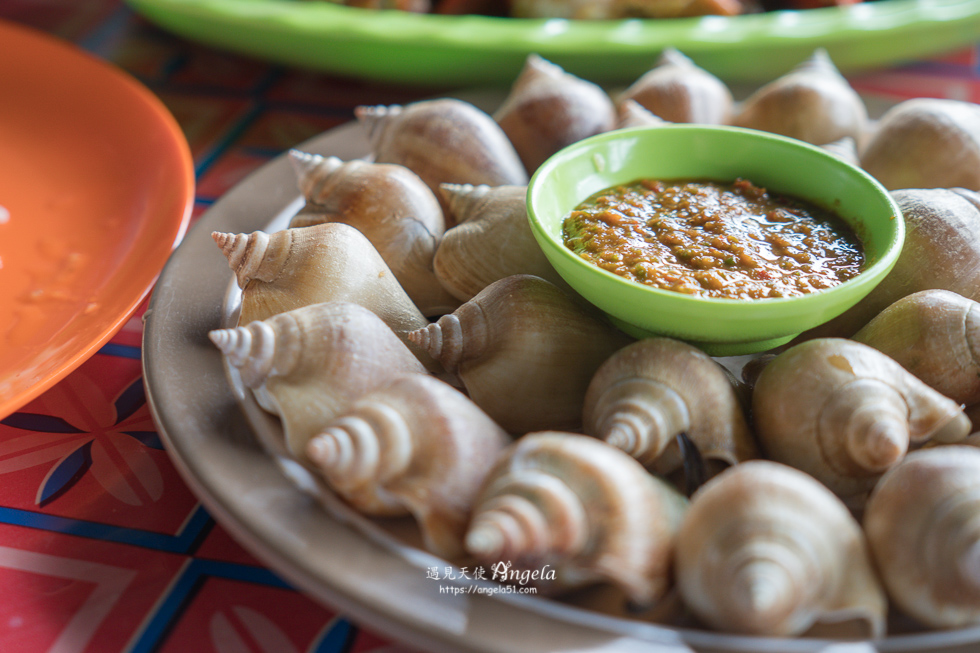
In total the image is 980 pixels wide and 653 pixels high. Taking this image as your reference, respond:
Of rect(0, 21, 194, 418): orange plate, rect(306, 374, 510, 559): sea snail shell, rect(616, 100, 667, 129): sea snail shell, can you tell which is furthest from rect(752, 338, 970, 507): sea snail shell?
rect(0, 21, 194, 418): orange plate

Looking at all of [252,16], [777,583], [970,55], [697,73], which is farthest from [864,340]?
[970,55]

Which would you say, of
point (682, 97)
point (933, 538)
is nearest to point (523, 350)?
point (933, 538)

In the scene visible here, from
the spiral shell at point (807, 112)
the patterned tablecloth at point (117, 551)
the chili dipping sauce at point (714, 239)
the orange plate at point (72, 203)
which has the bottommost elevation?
the patterned tablecloth at point (117, 551)

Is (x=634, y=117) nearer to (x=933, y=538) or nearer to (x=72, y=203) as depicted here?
(x=933, y=538)

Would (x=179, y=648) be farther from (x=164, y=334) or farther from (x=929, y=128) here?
(x=929, y=128)

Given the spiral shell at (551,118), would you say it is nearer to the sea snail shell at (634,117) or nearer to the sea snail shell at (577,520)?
the sea snail shell at (634,117)

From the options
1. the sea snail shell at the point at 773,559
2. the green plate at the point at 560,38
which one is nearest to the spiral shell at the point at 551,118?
the green plate at the point at 560,38
